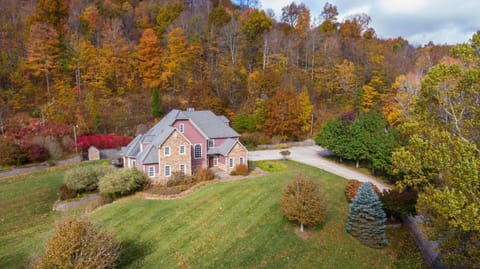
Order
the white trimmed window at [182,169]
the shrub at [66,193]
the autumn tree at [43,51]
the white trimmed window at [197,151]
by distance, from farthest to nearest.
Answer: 1. the autumn tree at [43,51]
2. the white trimmed window at [197,151]
3. the white trimmed window at [182,169]
4. the shrub at [66,193]

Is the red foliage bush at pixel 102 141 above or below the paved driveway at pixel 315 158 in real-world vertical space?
above

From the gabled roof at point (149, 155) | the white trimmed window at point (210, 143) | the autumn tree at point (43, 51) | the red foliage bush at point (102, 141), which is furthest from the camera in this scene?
the autumn tree at point (43, 51)

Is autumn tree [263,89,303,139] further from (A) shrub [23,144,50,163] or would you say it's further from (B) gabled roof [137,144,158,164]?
(A) shrub [23,144,50,163]

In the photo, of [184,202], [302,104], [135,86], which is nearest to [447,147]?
[184,202]

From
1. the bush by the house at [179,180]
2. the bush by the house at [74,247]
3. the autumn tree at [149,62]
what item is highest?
the autumn tree at [149,62]

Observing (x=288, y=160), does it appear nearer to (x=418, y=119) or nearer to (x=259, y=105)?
(x=259, y=105)

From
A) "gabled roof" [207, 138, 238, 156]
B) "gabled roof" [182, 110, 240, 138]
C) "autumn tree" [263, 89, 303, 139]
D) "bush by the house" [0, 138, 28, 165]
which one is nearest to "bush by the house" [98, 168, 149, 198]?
"gabled roof" [207, 138, 238, 156]

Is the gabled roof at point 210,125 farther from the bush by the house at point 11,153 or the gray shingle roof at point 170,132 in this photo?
the bush by the house at point 11,153

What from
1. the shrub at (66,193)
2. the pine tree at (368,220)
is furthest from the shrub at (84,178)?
the pine tree at (368,220)
